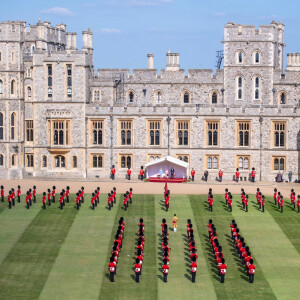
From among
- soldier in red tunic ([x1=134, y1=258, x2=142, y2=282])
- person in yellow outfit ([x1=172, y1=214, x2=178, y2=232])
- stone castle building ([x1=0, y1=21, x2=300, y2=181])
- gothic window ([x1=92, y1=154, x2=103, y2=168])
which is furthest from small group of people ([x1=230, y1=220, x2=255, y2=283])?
gothic window ([x1=92, y1=154, x2=103, y2=168])

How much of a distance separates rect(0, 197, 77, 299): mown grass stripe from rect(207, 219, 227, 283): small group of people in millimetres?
8443

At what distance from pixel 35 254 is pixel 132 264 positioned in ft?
18.1

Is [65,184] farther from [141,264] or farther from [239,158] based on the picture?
[141,264]

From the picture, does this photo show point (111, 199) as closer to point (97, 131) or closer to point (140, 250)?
point (140, 250)

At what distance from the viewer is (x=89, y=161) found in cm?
7212

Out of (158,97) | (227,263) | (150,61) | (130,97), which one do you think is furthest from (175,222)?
(150,61)

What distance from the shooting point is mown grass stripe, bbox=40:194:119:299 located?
133 ft

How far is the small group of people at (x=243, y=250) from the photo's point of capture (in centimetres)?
4188

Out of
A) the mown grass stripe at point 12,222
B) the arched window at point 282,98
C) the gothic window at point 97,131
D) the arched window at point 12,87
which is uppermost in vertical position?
the arched window at point 12,87

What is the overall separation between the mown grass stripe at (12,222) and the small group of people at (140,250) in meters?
7.12

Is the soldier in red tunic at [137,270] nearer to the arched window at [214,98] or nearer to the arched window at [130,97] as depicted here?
the arched window at [214,98]

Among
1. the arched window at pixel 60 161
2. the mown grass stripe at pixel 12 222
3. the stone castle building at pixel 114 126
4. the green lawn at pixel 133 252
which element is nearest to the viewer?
the green lawn at pixel 133 252

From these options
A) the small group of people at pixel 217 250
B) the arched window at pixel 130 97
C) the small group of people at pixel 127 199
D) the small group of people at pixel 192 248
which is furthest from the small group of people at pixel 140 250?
the arched window at pixel 130 97

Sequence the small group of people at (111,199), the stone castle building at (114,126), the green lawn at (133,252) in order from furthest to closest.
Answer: the stone castle building at (114,126)
the small group of people at (111,199)
the green lawn at (133,252)
